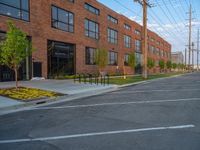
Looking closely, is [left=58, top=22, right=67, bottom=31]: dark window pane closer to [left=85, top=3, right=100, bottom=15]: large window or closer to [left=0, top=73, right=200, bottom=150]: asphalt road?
[left=85, top=3, right=100, bottom=15]: large window

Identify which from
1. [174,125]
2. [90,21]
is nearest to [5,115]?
[174,125]

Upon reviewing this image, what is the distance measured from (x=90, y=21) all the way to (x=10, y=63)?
841 inches

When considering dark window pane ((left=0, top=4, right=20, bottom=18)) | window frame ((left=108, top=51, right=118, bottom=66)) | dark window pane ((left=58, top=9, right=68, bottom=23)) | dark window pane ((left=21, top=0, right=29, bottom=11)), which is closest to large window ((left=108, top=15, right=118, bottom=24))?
window frame ((left=108, top=51, right=118, bottom=66))

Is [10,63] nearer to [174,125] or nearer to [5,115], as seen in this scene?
[5,115]

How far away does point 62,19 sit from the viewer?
95.1 feet

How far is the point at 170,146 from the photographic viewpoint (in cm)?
538

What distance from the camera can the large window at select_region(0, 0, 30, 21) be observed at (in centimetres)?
2123

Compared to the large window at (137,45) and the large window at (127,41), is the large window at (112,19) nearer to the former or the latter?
the large window at (127,41)

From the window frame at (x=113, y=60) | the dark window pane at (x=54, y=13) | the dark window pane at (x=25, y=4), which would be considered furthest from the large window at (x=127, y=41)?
the dark window pane at (x=25, y=4)

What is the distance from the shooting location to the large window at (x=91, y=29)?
114ft

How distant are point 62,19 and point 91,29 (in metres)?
7.77

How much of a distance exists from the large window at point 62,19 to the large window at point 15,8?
169 inches

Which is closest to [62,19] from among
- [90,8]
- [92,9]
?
[90,8]

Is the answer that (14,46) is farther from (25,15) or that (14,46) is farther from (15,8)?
(25,15)
